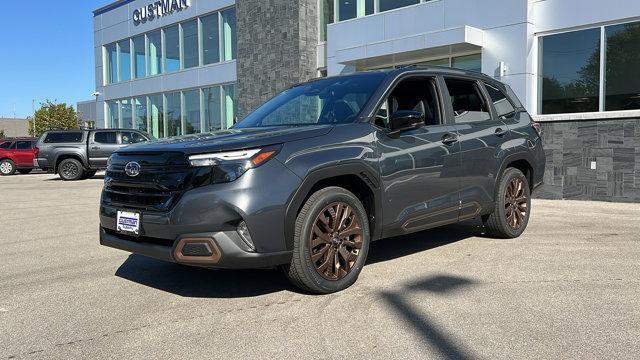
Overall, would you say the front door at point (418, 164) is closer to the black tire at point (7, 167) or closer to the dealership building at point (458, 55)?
the dealership building at point (458, 55)

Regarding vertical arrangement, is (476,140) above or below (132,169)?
above

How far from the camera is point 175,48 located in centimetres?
2395

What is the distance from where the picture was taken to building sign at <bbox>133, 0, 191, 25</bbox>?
909 inches

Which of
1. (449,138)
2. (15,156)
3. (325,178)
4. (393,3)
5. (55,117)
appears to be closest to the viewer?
(325,178)

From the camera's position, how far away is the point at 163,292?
14.7ft

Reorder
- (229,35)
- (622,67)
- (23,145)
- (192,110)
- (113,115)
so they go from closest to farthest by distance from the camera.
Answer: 1. (622,67)
2. (229,35)
3. (192,110)
4. (23,145)
5. (113,115)

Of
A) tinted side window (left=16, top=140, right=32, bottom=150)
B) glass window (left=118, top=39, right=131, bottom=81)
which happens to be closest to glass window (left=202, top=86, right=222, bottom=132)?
glass window (left=118, top=39, right=131, bottom=81)

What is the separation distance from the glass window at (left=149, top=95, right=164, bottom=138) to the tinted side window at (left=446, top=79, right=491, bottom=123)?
2091 cm

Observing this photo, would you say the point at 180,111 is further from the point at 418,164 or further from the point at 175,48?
the point at 418,164

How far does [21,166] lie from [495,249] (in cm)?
2450

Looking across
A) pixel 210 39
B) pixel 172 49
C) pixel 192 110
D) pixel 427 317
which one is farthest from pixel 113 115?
pixel 427 317

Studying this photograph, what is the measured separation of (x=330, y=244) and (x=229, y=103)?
Answer: 699 inches

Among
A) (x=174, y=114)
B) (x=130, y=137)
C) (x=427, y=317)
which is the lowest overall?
(x=427, y=317)

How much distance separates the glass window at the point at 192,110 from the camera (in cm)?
2266
